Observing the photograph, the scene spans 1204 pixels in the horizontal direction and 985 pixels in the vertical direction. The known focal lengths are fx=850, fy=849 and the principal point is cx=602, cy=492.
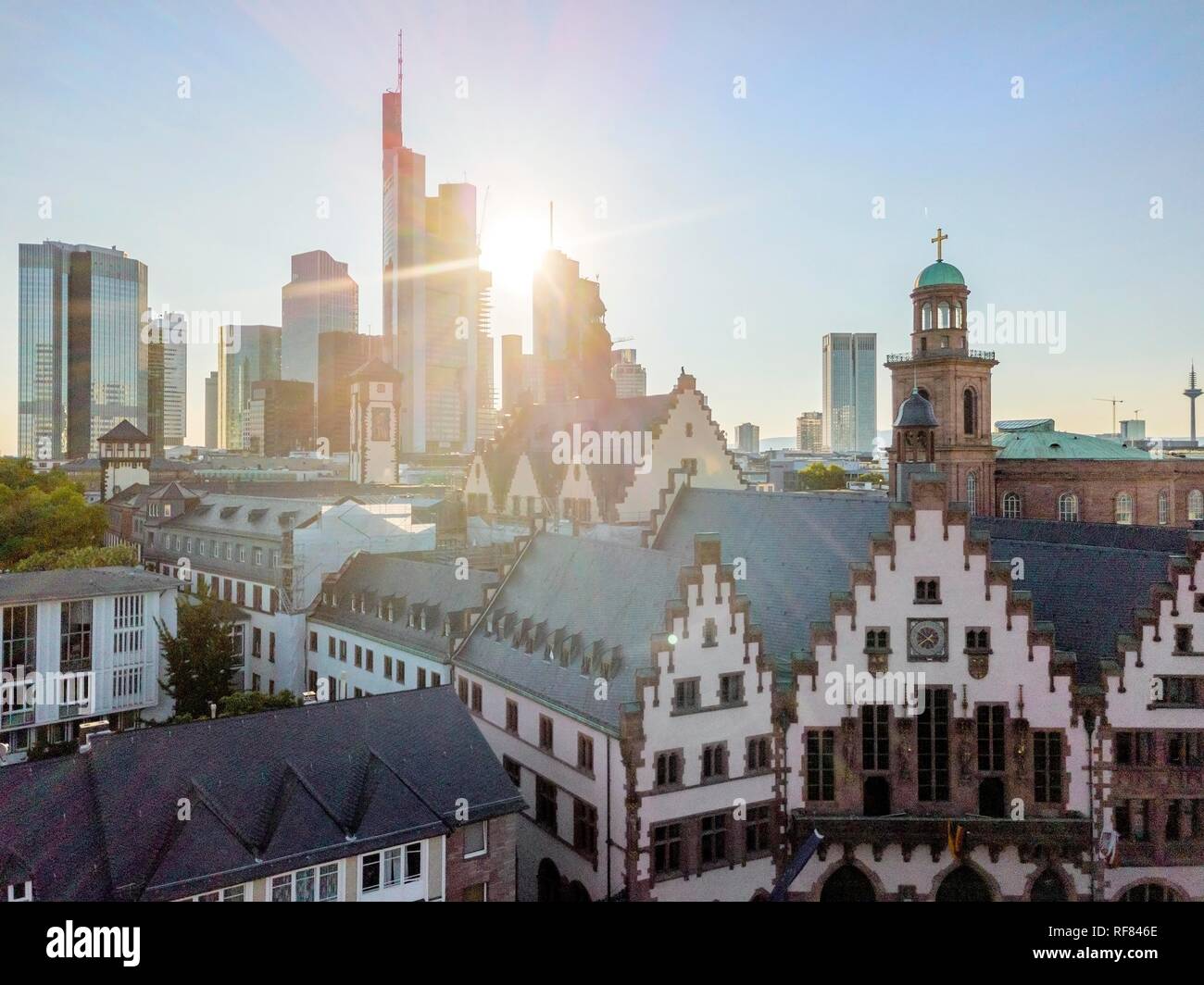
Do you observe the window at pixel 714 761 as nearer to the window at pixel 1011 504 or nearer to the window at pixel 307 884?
the window at pixel 307 884

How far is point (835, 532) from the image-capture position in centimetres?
3903

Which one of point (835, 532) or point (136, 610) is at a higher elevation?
point (835, 532)

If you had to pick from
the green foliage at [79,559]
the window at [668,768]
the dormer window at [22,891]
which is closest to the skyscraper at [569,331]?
the green foliage at [79,559]

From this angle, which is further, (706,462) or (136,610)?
(706,462)

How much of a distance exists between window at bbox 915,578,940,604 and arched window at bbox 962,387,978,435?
54.1m

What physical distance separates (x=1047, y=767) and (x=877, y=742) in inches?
261

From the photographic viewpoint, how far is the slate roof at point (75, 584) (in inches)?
2094

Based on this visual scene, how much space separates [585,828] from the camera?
1383 inches

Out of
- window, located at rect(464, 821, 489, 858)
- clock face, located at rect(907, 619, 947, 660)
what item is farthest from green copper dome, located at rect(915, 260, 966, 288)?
window, located at rect(464, 821, 489, 858)

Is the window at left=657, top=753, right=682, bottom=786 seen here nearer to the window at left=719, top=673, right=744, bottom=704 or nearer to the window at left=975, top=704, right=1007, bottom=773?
the window at left=719, top=673, right=744, bottom=704

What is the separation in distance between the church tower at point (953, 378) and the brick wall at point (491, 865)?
6352cm

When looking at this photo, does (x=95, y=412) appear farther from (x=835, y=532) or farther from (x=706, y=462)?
(x=835, y=532)
